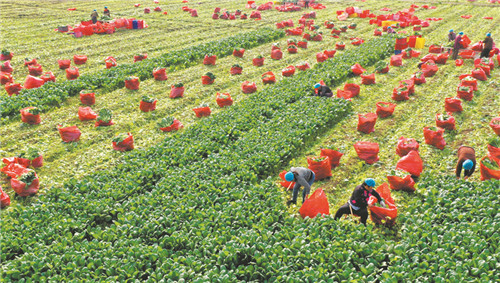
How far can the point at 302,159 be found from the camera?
42.0 ft

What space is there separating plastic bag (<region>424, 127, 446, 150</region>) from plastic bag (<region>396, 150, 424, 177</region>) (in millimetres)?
1903

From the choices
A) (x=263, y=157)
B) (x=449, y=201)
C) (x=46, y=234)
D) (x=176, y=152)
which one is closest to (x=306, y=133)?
(x=263, y=157)

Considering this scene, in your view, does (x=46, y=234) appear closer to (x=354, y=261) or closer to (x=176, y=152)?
(x=176, y=152)

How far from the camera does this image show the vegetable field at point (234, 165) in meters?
7.88

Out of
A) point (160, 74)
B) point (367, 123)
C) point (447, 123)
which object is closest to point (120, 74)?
point (160, 74)

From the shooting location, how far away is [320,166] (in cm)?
1144

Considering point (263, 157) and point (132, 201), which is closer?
point (132, 201)

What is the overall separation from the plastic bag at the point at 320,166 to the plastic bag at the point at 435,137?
157 inches

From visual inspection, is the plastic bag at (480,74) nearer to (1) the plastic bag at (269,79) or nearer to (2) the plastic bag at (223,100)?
(1) the plastic bag at (269,79)

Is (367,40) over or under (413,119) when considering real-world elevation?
over

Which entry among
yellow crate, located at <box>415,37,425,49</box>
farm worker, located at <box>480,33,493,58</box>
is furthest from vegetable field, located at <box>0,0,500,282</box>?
yellow crate, located at <box>415,37,425,49</box>

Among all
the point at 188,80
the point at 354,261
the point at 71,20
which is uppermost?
the point at 71,20

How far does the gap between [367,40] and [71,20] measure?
2662cm

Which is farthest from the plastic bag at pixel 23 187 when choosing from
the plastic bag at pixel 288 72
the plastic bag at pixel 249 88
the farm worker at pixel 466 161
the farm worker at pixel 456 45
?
the farm worker at pixel 456 45
